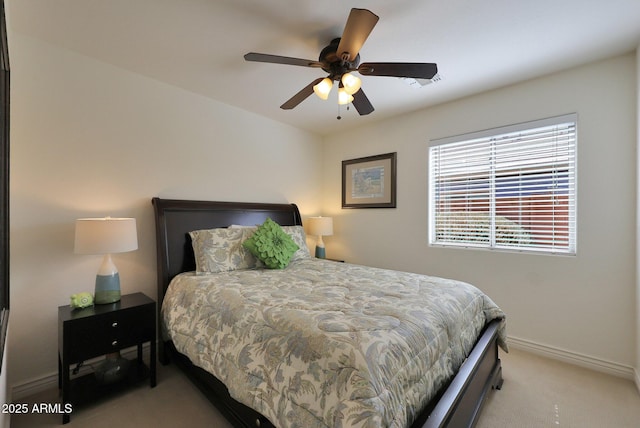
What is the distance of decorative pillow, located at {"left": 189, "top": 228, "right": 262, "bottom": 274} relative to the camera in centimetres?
245

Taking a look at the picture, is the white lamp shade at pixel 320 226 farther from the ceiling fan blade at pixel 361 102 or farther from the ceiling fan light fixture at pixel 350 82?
the ceiling fan light fixture at pixel 350 82

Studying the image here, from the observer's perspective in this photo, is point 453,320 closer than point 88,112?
Yes

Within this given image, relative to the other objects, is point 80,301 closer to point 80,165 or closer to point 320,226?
point 80,165

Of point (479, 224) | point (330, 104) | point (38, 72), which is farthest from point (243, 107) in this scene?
point (479, 224)

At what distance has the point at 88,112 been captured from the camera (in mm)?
2303

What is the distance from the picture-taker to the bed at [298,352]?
3.46ft

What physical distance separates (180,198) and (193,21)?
1.59 m

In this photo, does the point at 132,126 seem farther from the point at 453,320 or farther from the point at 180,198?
the point at 453,320

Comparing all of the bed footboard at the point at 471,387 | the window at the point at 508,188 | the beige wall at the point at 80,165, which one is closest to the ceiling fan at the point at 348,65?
the beige wall at the point at 80,165

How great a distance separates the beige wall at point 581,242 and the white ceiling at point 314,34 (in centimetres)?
24

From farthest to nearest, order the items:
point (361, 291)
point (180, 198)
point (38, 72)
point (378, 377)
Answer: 1. point (180, 198)
2. point (38, 72)
3. point (361, 291)
4. point (378, 377)

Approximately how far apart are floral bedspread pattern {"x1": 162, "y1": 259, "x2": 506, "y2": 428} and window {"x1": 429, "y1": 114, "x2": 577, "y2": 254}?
114 centimetres

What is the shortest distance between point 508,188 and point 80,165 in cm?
391

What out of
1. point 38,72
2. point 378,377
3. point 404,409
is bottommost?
point 404,409
